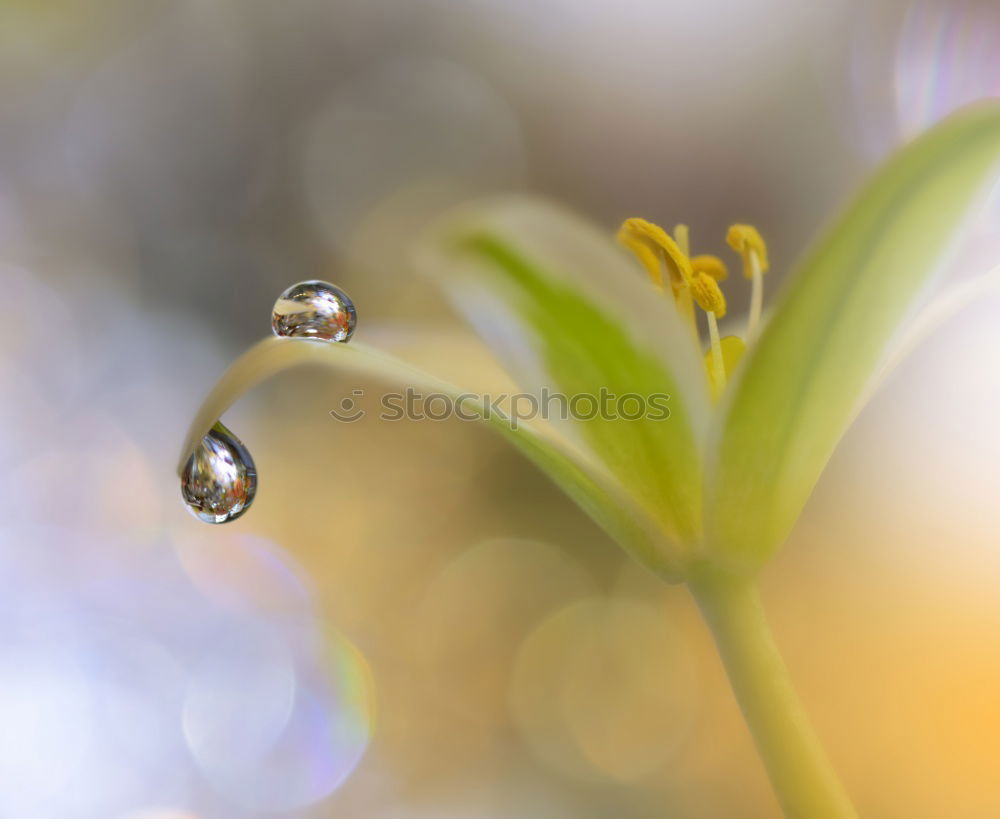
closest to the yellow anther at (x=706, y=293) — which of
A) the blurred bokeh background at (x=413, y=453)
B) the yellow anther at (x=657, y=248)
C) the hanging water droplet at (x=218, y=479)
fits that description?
the yellow anther at (x=657, y=248)

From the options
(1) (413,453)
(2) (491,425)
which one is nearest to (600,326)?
(2) (491,425)

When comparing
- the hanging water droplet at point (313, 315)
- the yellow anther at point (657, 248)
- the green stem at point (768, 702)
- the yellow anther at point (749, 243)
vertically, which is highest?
the yellow anther at point (749, 243)

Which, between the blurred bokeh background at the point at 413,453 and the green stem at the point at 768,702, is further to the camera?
the blurred bokeh background at the point at 413,453

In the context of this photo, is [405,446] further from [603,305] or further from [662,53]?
[603,305]

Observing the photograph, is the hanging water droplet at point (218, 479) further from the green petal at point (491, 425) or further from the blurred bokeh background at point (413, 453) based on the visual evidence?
the blurred bokeh background at point (413, 453)

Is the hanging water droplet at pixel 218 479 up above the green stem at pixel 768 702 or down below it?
above

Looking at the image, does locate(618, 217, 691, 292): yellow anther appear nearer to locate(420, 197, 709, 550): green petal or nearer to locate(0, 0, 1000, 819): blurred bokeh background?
locate(420, 197, 709, 550): green petal
